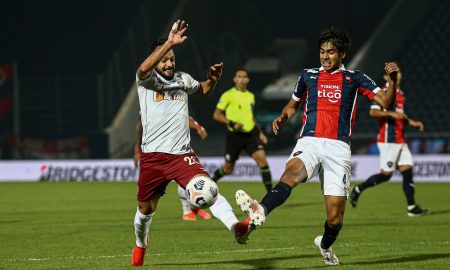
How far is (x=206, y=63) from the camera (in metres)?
31.6

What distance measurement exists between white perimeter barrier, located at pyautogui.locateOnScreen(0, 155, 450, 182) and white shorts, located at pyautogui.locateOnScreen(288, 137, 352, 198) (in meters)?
18.8

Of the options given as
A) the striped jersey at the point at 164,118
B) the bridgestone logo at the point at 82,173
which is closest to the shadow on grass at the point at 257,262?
the striped jersey at the point at 164,118

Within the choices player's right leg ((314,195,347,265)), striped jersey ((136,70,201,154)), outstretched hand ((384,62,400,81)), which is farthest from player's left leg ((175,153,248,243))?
outstretched hand ((384,62,400,81))

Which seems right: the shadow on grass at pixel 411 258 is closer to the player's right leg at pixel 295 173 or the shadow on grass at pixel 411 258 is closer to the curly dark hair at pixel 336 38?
the player's right leg at pixel 295 173

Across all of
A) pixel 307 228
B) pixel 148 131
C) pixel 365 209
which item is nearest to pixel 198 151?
pixel 365 209

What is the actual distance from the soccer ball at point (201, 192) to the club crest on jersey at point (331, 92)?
1434mm

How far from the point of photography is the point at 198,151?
1210 inches

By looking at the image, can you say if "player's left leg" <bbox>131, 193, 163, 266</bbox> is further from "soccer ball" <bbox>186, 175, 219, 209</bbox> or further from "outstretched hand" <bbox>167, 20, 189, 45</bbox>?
"outstretched hand" <bbox>167, 20, 189, 45</bbox>

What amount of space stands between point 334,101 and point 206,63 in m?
22.3

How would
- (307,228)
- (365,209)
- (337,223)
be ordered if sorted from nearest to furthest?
(337,223) → (307,228) → (365,209)

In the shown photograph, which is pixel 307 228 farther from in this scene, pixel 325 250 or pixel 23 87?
pixel 23 87

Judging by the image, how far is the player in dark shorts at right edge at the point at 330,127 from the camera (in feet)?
30.3

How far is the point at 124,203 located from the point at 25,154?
13.1 m

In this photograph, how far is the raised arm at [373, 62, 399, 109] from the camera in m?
8.80
